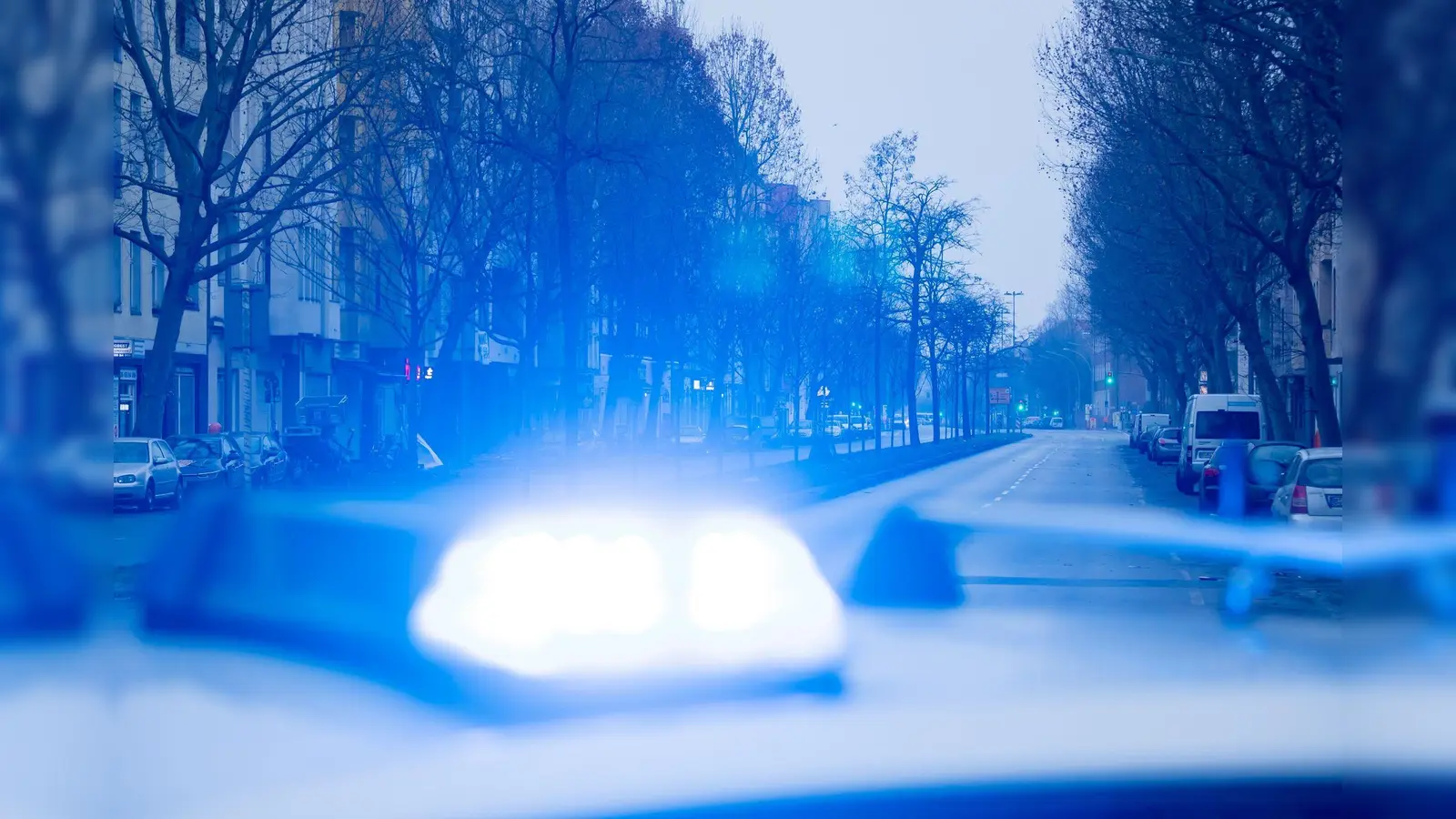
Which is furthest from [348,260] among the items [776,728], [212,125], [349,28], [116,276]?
[776,728]

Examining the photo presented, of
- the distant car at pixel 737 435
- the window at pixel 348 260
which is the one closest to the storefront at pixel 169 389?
the window at pixel 348 260

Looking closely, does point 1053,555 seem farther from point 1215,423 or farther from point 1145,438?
point 1145,438

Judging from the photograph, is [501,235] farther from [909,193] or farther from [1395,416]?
[1395,416]

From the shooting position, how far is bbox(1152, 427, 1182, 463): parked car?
62625 millimetres

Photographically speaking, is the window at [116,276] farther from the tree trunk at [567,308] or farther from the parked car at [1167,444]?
the parked car at [1167,444]

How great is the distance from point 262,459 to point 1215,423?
77.4 feet

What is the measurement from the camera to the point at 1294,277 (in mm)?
30344

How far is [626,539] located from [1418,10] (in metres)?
4.07

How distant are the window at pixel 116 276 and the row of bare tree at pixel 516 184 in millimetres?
1169

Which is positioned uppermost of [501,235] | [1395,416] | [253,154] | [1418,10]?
[253,154]

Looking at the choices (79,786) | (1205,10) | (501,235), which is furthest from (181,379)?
(79,786)

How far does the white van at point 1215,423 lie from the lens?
4188 cm

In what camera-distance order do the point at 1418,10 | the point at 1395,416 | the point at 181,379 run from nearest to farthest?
the point at 1395,416, the point at 1418,10, the point at 181,379

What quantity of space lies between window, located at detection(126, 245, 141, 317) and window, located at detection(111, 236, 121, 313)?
964 millimetres
